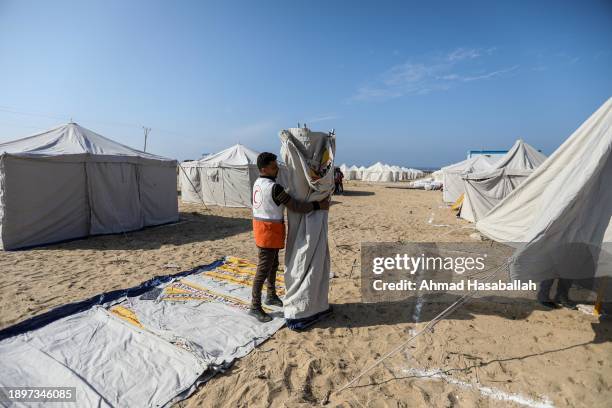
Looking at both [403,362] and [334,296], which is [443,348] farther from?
[334,296]

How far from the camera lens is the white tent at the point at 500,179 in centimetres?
954

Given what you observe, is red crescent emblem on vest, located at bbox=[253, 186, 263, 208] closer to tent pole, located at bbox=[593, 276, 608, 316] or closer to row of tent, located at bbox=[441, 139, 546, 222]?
tent pole, located at bbox=[593, 276, 608, 316]

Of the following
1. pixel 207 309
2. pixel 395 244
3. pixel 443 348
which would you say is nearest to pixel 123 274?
pixel 207 309

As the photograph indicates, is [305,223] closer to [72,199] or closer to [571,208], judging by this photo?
[571,208]

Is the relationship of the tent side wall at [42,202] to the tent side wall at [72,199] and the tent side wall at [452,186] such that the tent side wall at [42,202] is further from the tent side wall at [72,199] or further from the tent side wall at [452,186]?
the tent side wall at [452,186]

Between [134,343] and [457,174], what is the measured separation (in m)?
15.9

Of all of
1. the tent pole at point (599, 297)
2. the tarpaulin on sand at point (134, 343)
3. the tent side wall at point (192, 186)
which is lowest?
the tarpaulin on sand at point (134, 343)

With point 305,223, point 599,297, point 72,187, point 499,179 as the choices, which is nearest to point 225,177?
point 72,187

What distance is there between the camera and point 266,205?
3160mm

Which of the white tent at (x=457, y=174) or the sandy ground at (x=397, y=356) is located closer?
the sandy ground at (x=397, y=356)

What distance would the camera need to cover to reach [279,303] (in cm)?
374

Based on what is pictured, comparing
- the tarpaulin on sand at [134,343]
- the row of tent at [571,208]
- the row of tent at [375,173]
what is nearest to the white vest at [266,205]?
the tarpaulin on sand at [134,343]

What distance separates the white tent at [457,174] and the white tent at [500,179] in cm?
433

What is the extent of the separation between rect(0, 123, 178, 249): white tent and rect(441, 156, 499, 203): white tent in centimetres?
1351
